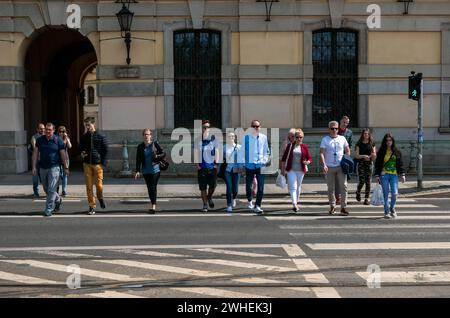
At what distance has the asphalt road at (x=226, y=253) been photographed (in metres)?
6.96

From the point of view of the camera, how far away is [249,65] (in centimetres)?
2062

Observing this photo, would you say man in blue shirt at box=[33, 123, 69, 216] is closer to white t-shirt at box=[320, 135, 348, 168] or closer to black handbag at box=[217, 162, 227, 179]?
black handbag at box=[217, 162, 227, 179]

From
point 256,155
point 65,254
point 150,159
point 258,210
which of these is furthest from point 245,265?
point 150,159

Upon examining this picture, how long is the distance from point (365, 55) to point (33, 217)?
40.9ft

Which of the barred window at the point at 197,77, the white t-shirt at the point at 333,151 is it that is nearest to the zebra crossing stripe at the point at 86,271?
the white t-shirt at the point at 333,151

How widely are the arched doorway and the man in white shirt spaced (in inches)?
470

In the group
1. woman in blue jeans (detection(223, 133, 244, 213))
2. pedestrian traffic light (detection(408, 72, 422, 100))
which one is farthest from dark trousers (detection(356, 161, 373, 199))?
pedestrian traffic light (detection(408, 72, 422, 100))

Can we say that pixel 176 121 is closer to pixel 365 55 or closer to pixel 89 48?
pixel 365 55

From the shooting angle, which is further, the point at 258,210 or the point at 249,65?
the point at 249,65

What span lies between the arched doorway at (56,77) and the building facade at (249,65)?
1.79 metres

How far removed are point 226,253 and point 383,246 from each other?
232cm

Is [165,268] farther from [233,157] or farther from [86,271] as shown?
[233,157]

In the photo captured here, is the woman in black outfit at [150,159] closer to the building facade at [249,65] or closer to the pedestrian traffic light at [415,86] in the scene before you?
the building facade at [249,65]
